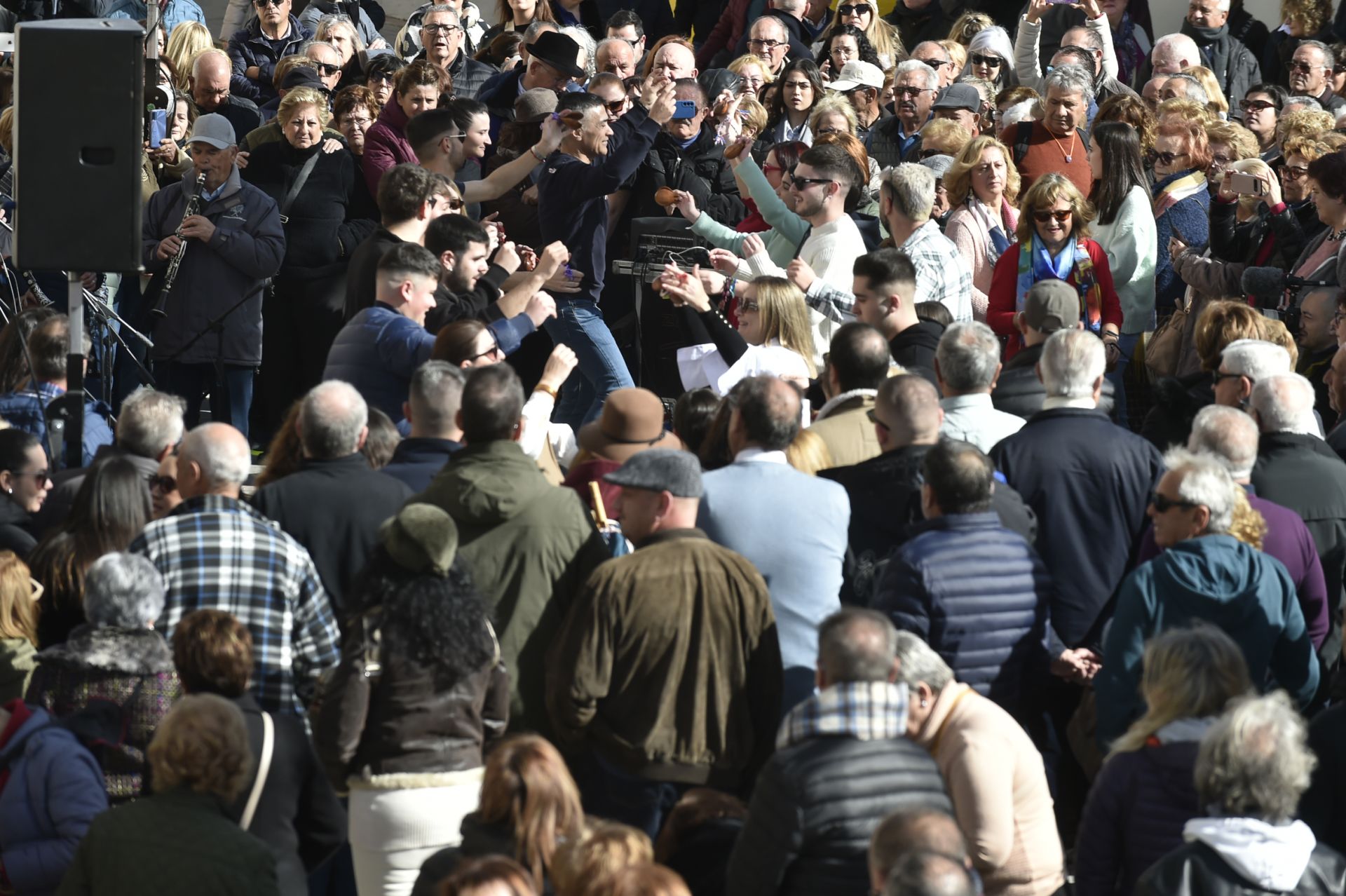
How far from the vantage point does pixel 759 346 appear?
6.60 metres

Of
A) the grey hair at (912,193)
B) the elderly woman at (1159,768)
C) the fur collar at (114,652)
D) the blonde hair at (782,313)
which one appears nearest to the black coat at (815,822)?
the elderly woman at (1159,768)

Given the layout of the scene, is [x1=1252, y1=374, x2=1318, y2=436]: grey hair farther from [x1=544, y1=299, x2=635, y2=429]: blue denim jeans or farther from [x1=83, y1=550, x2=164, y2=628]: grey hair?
[x1=83, y1=550, x2=164, y2=628]: grey hair

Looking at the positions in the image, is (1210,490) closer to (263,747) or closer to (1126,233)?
(263,747)

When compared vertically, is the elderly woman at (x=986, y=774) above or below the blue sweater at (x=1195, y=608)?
below

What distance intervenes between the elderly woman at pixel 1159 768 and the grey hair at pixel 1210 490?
2.27ft

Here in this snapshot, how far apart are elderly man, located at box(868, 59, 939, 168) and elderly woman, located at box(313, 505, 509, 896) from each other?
6.12 metres

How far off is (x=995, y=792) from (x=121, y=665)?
202cm

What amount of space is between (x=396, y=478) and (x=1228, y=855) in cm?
251

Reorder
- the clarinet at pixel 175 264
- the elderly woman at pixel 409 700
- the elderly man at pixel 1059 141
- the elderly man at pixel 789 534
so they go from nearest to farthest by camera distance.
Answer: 1. the elderly woman at pixel 409 700
2. the elderly man at pixel 789 534
3. the clarinet at pixel 175 264
4. the elderly man at pixel 1059 141

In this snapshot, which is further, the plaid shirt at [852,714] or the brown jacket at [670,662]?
the brown jacket at [670,662]

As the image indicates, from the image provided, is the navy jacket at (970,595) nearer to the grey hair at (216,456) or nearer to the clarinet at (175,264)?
the grey hair at (216,456)

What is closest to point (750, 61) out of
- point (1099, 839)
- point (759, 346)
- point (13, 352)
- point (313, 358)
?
point (313, 358)

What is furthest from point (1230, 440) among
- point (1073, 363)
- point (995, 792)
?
point (995, 792)

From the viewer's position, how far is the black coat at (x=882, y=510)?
5.16 metres
